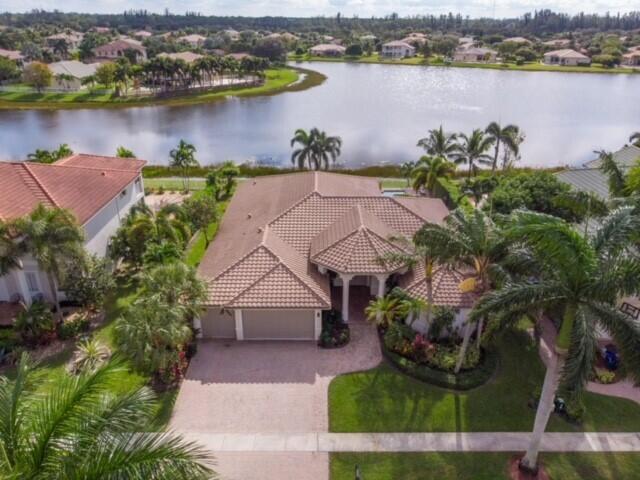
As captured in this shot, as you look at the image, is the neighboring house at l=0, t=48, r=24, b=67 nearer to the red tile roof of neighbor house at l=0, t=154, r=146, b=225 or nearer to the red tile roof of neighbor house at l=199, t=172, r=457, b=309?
the red tile roof of neighbor house at l=0, t=154, r=146, b=225

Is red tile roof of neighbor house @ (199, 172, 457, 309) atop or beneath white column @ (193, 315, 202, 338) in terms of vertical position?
atop

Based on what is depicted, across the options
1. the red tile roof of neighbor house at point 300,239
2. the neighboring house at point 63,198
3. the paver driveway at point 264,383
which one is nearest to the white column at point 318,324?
the paver driveway at point 264,383

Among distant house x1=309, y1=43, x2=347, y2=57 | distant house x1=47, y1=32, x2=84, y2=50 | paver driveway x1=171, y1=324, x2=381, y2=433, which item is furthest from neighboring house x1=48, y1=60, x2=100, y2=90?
paver driveway x1=171, y1=324, x2=381, y2=433

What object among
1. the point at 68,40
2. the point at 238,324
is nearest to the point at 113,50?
the point at 68,40

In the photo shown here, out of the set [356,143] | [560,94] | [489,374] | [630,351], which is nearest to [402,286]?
[489,374]

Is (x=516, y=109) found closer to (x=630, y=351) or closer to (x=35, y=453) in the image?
(x=630, y=351)

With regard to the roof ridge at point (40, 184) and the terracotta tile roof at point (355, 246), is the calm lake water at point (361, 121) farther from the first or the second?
the terracotta tile roof at point (355, 246)
